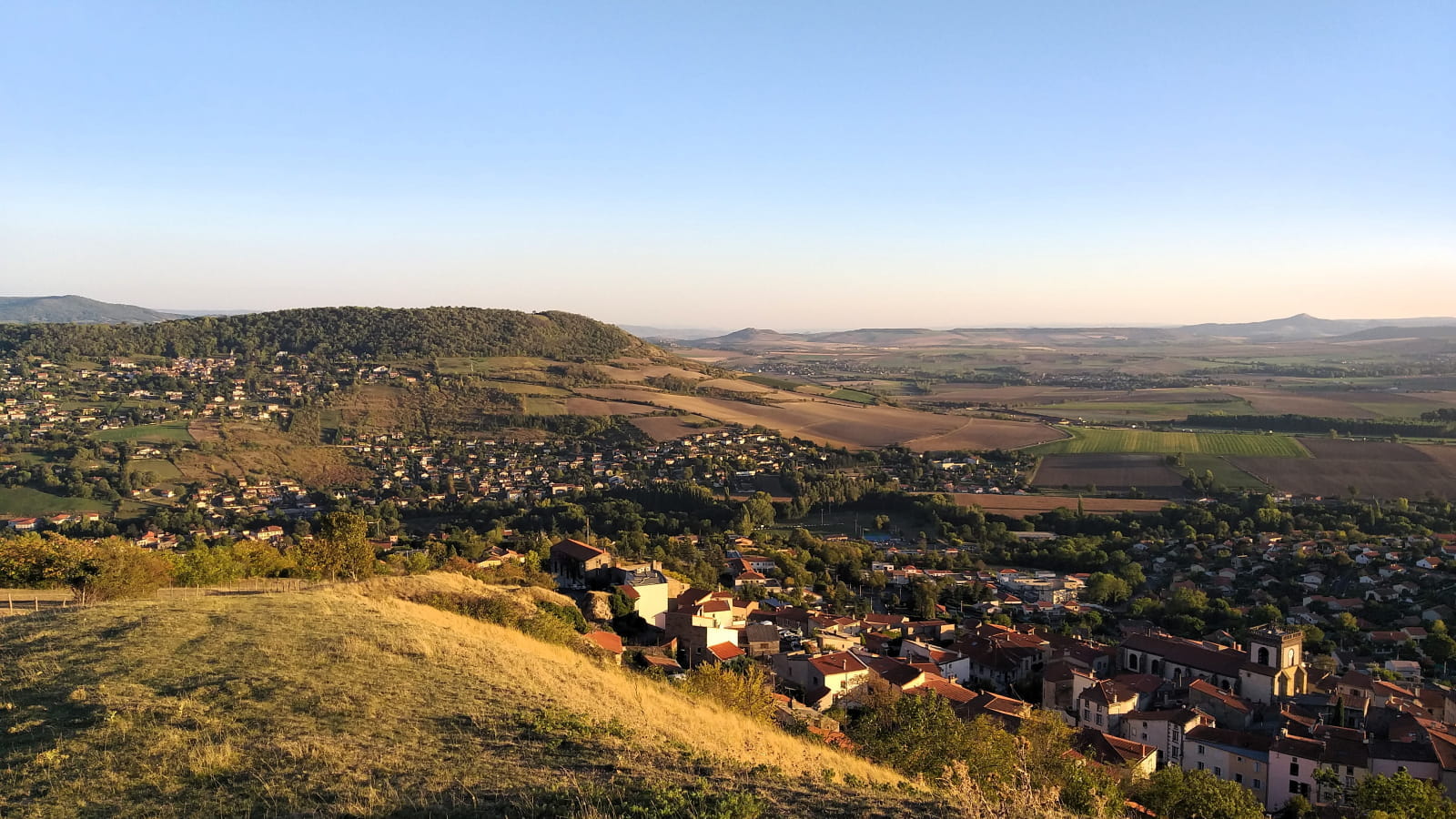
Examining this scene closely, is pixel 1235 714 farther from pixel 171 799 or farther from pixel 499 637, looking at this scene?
pixel 171 799

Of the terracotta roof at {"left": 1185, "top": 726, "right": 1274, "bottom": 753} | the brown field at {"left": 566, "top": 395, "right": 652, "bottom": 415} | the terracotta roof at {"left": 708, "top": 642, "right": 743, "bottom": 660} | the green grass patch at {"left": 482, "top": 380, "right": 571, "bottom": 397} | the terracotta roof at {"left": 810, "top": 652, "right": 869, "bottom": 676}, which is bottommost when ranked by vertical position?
the terracotta roof at {"left": 1185, "top": 726, "right": 1274, "bottom": 753}

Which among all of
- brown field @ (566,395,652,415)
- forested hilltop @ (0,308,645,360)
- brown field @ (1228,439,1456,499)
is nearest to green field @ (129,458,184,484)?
brown field @ (566,395,652,415)

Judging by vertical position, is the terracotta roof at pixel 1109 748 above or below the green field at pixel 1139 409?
below

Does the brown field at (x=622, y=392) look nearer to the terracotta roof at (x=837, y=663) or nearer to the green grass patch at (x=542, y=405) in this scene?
the green grass patch at (x=542, y=405)

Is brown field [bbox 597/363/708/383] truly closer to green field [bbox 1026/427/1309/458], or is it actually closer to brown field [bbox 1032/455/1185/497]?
green field [bbox 1026/427/1309/458]

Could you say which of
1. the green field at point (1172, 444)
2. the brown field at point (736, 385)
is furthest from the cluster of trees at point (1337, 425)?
the brown field at point (736, 385)
